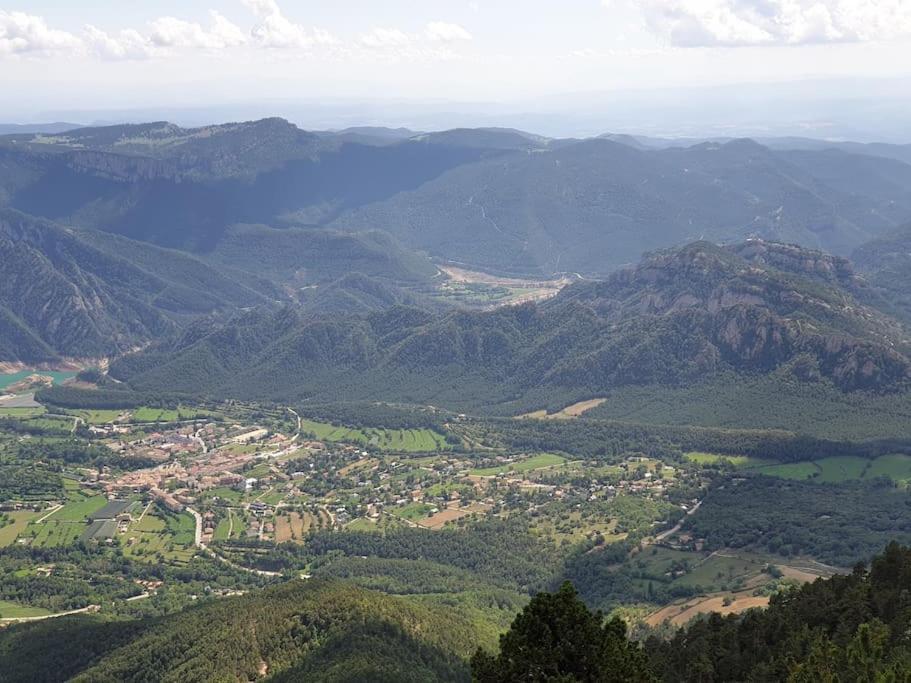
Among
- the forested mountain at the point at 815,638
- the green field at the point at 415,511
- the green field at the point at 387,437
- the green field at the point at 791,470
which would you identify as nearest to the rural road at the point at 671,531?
the green field at the point at 791,470

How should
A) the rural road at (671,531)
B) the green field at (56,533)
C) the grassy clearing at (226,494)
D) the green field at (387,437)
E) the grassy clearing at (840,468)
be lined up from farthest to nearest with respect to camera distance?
the green field at (387,437), the grassy clearing at (226,494), the grassy clearing at (840,468), the green field at (56,533), the rural road at (671,531)

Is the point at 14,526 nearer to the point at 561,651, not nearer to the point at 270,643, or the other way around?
the point at 270,643

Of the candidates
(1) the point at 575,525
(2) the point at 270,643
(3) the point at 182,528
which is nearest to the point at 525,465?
(1) the point at 575,525

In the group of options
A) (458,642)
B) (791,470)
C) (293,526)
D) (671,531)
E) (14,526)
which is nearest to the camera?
(458,642)

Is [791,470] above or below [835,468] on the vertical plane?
below

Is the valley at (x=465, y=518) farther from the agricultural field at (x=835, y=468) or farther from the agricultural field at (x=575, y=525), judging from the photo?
the agricultural field at (x=835, y=468)

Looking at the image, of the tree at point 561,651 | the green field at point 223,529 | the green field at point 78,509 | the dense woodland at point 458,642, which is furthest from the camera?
the green field at point 78,509

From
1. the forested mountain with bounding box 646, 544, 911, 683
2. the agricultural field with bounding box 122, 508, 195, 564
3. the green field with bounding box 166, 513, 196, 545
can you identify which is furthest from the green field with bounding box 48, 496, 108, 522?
the forested mountain with bounding box 646, 544, 911, 683

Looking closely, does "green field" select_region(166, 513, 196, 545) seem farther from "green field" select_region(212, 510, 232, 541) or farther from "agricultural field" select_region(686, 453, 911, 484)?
"agricultural field" select_region(686, 453, 911, 484)
